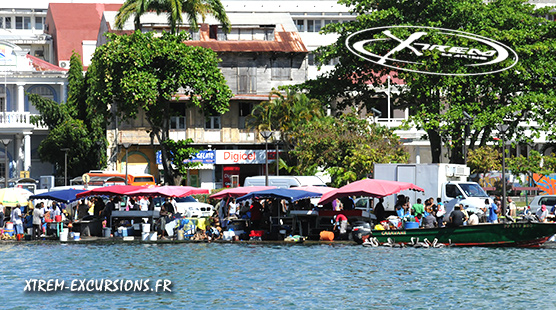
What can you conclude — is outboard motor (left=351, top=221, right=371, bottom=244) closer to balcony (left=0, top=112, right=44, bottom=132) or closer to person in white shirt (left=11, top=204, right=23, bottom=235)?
person in white shirt (left=11, top=204, right=23, bottom=235)

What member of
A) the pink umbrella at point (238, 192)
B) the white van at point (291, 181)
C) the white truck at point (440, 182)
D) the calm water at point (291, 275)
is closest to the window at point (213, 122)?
the white van at point (291, 181)

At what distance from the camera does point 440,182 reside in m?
37.1

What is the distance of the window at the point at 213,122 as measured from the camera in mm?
62062

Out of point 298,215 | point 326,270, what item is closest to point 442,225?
point 298,215

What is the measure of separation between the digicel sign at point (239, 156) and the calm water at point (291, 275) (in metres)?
28.3

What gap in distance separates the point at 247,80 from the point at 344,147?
1392 cm

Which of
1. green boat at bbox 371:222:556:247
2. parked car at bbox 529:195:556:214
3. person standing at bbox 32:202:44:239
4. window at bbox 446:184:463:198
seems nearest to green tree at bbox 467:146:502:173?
parked car at bbox 529:195:556:214

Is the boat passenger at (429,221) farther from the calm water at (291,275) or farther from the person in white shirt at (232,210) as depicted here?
the person in white shirt at (232,210)

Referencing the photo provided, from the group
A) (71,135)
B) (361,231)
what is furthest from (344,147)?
(71,135)

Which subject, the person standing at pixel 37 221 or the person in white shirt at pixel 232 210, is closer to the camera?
the person standing at pixel 37 221

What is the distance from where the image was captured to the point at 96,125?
209 ft

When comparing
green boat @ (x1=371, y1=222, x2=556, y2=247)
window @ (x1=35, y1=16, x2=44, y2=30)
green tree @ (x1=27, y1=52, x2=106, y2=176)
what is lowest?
green boat @ (x1=371, y1=222, x2=556, y2=247)

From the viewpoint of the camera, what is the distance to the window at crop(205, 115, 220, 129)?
62.1 m

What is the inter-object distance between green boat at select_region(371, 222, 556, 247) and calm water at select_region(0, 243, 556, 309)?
0.36 meters
